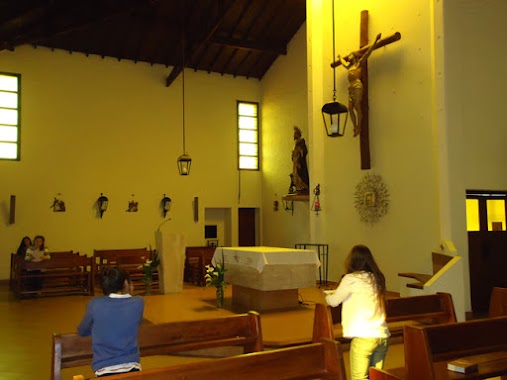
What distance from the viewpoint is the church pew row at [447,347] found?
2.83 meters

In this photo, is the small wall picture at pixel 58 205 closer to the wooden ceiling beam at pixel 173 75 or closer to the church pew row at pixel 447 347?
the wooden ceiling beam at pixel 173 75

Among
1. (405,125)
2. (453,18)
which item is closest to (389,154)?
(405,125)

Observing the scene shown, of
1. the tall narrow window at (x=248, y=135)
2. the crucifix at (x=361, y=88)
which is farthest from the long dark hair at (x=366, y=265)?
the tall narrow window at (x=248, y=135)

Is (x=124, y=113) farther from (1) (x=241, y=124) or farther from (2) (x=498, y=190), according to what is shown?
(2) (x=498, y=190)

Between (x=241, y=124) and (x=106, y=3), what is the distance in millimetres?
7464

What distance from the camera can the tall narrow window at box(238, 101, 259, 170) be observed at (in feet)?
56.4

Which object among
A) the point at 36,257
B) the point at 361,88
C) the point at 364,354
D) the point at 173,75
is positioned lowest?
the point at 364,354

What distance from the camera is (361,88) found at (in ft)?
30.3

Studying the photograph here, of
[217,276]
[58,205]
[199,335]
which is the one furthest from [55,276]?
[199,335]

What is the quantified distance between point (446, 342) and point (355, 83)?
6.85m

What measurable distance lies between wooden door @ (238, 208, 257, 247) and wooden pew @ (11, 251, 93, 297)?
641 centimetres

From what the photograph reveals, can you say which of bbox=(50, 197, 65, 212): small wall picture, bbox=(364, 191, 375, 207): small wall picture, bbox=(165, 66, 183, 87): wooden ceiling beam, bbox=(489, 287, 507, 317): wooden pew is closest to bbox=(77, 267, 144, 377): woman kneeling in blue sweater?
bbox=(489, 287, 507, 317): wooden pew

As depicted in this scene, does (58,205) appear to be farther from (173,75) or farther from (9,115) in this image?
(173,75)

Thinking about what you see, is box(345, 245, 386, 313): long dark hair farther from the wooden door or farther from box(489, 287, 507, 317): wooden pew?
the wooden door
